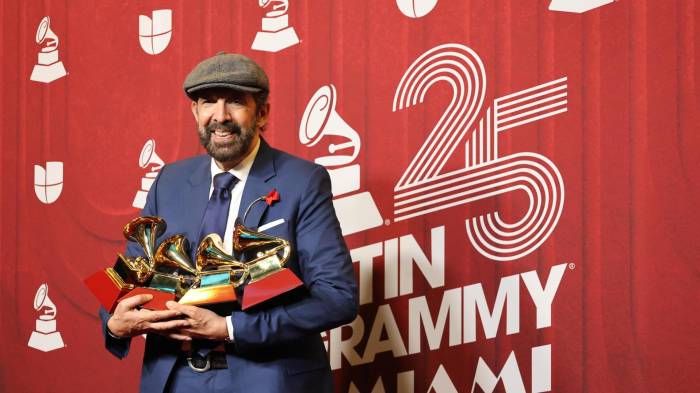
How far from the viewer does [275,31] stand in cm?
304

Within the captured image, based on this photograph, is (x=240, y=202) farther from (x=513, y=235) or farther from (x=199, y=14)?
(x=199, y=14)

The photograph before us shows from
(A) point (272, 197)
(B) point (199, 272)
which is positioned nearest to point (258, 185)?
(A) point (272, 197)

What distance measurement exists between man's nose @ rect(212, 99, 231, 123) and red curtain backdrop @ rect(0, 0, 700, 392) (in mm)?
763

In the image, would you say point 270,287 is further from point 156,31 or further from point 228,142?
point 156,31

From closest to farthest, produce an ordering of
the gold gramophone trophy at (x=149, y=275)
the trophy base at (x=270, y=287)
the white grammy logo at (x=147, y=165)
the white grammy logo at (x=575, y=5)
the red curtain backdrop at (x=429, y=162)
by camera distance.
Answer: the trophy base at (x=270, y=287) → the gold gramophone trophy at (x=149, y=275) → the red curtain backdrop at (x=429, y=162) → the white grammy logo at (x=575, y=5) → the white grammy logo at (x=147, y=165)

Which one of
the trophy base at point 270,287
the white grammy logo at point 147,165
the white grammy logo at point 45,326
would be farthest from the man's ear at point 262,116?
the white grammy logo at point 45,326

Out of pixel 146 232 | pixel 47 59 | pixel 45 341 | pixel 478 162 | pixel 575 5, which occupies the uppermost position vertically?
pixel 47 59

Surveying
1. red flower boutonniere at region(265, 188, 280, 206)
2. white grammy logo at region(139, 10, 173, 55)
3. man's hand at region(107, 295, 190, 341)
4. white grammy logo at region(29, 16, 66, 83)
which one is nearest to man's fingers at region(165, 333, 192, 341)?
man's hand at region(107, 295, 190, 341)

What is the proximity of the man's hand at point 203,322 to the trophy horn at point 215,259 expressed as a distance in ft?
0.30

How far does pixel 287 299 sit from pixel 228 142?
16.0 inches

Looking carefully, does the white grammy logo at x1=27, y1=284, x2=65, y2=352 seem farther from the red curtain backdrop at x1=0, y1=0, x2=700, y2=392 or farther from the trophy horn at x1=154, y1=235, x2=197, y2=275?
the trophy horn at x1=154, y1=235, x2=197, y2=275

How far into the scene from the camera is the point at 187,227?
215cm

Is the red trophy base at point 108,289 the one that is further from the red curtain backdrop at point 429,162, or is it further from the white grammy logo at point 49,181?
the white grammy logo at point 49,181

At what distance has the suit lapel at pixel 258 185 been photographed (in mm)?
2092
